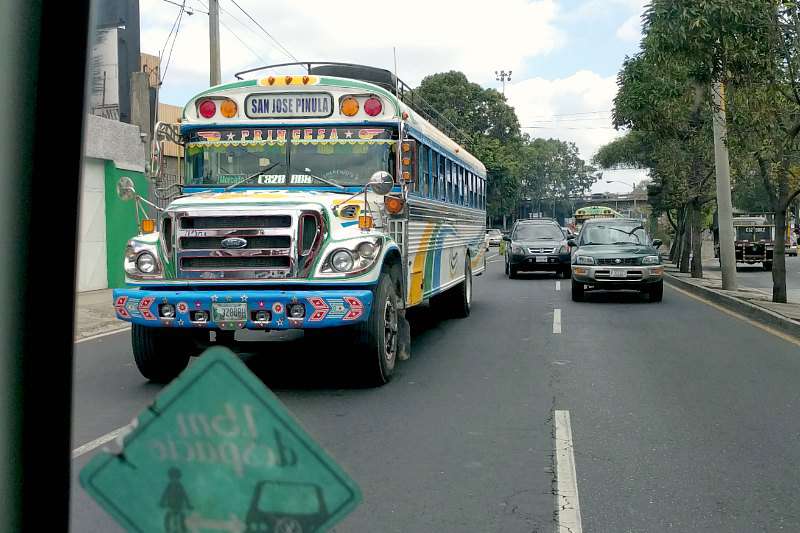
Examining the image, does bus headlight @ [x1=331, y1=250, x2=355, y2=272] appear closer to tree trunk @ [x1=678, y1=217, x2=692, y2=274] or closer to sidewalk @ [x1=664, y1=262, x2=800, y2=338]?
sidewalk @ [x1=664, y1=262, x2=800, y2=338]

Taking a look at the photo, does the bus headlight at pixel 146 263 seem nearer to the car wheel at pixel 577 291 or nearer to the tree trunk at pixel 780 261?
the car wheel at pixel 577 291

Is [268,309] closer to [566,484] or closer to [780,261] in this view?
[566,484]

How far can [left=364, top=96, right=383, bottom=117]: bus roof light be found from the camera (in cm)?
924

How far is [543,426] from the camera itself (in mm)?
6719

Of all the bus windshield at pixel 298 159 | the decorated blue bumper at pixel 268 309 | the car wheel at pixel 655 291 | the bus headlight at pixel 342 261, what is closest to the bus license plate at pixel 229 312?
the decorated blue bumper at pixel 268 309

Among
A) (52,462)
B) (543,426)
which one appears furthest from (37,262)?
(543,426)

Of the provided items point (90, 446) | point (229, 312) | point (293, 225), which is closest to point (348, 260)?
point (293, 225)

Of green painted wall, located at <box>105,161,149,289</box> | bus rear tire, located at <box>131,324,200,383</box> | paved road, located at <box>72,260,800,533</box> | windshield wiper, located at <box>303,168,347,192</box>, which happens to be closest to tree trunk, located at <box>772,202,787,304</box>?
paved road, located at <box>72,260,800,533</box>

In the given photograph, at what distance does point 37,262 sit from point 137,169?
21.5m

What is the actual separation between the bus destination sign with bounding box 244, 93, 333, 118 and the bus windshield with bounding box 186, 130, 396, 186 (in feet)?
0.84

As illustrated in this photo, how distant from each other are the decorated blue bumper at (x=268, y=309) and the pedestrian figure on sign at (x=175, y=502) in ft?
18.2

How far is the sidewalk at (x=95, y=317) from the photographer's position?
13.6 m

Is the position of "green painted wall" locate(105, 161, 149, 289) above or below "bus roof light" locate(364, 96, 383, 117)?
below

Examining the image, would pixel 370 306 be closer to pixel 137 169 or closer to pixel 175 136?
pixel 175 136
